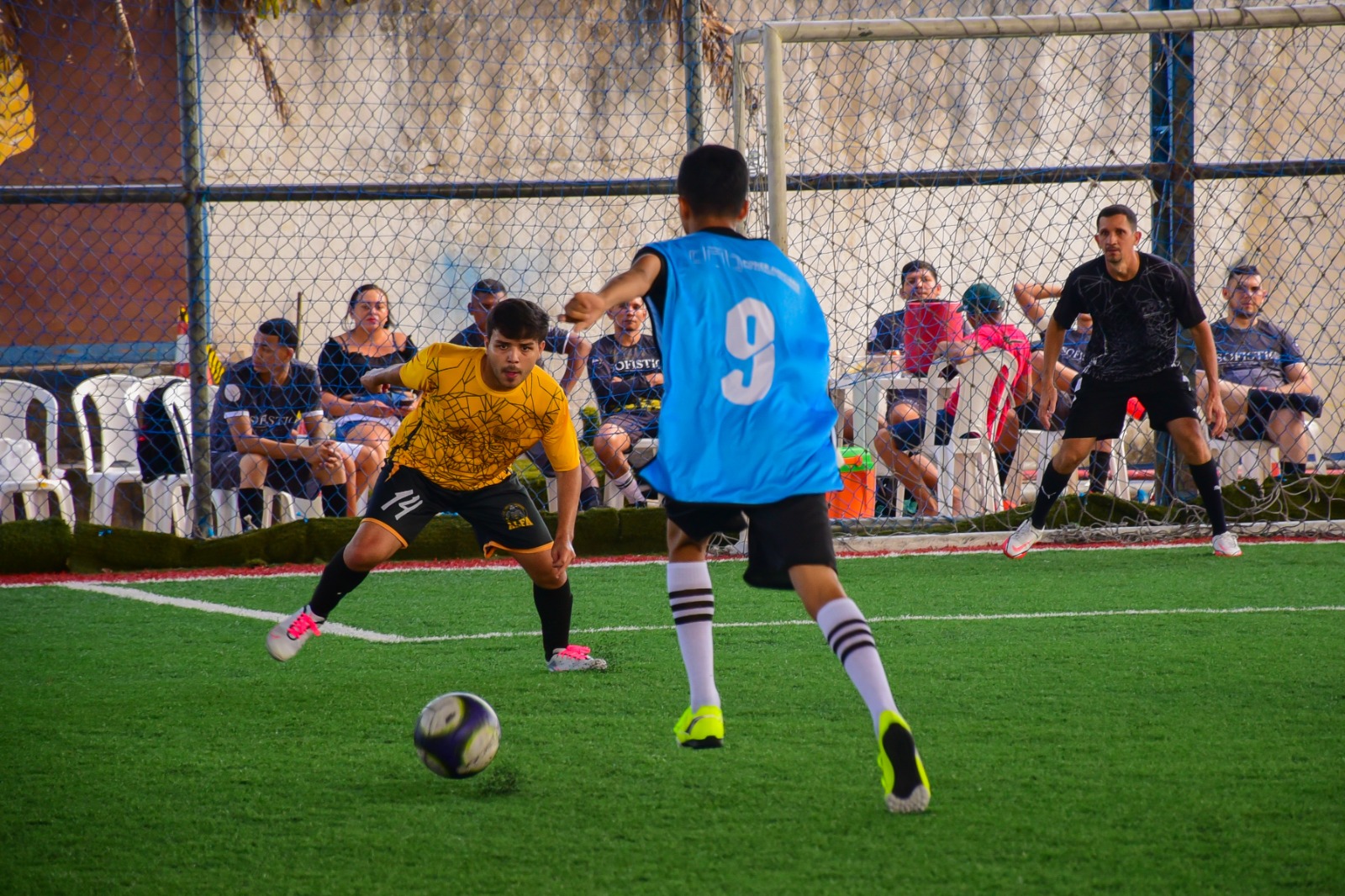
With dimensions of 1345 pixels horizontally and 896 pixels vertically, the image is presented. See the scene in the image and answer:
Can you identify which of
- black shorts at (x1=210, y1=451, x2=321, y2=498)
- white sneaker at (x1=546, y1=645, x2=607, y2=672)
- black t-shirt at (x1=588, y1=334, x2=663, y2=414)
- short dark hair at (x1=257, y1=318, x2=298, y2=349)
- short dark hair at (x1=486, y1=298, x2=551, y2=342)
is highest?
→ short dark hair at (x1=257, y1=318, x2=298, y2=349)

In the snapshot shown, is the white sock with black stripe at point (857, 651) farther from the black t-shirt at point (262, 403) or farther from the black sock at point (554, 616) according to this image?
the black t-shirt at point (262, 403)

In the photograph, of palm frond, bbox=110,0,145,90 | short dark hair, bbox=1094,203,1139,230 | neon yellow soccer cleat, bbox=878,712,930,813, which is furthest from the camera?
palm frond, bbox=110,0,145,90

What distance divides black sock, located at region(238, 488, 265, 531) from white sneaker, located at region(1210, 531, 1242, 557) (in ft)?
17.5

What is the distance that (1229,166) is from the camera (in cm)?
789

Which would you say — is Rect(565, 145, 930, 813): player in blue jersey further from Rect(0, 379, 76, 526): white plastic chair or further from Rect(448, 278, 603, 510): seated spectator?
Rect(0, 379, 76, 526): white plastic chair

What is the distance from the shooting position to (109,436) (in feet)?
29.2

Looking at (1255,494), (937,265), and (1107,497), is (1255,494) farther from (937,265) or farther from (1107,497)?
(937,265)

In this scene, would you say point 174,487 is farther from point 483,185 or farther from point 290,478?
point 483,185

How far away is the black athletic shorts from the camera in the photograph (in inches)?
267

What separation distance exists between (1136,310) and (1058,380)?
2126 millimetres

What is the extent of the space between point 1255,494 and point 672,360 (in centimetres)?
579

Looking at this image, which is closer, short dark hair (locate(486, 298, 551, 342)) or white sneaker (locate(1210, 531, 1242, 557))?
short dark hair (locate(486, 298, 551, 342))

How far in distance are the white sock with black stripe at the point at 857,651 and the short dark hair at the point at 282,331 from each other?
18.4 ft

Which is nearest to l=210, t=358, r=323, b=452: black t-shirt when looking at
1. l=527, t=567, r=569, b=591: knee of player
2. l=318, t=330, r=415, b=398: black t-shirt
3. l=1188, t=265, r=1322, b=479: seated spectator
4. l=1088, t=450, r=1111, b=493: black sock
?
l=318, t=330, r=415, b=398: black t-shirt
